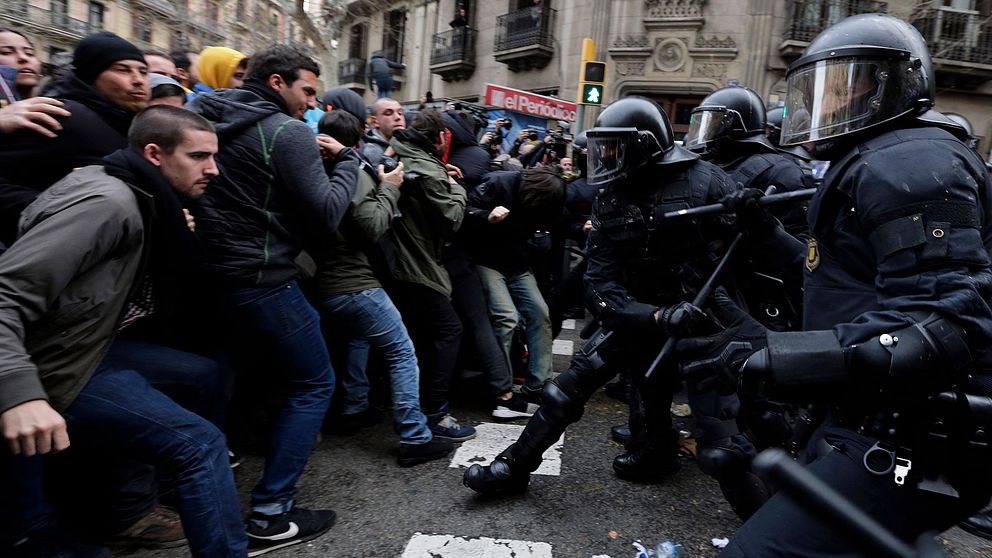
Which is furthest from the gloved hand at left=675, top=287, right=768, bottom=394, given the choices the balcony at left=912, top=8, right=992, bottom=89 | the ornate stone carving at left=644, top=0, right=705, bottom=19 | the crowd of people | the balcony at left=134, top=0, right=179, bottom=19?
the balcony at left=912, top=8, right=992, bottom=89

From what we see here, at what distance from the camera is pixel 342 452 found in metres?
3.41

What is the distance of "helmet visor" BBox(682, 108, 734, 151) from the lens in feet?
13.3

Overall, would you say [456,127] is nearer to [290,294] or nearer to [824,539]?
[290,294]

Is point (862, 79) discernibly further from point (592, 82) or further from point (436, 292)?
point (592, 82)

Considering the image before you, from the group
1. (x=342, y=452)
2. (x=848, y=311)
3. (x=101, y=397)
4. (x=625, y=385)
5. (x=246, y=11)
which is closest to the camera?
(x=848, y=311)

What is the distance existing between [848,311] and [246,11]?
13857mm

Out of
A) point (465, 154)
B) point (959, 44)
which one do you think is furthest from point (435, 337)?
point (959, 44)

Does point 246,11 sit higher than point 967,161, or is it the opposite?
point 246,11

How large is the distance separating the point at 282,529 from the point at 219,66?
2.68 meters

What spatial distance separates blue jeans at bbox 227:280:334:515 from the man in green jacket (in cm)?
99

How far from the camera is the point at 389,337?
319 cm

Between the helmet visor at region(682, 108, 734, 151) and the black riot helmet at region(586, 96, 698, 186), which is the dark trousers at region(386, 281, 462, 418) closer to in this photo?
the black riot helmet at region(586, 96, 698, 186)

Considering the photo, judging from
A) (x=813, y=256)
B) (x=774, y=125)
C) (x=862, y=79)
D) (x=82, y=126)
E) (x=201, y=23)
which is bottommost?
(x=813, y=256)

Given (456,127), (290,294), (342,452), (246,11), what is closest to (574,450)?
(342,452)
